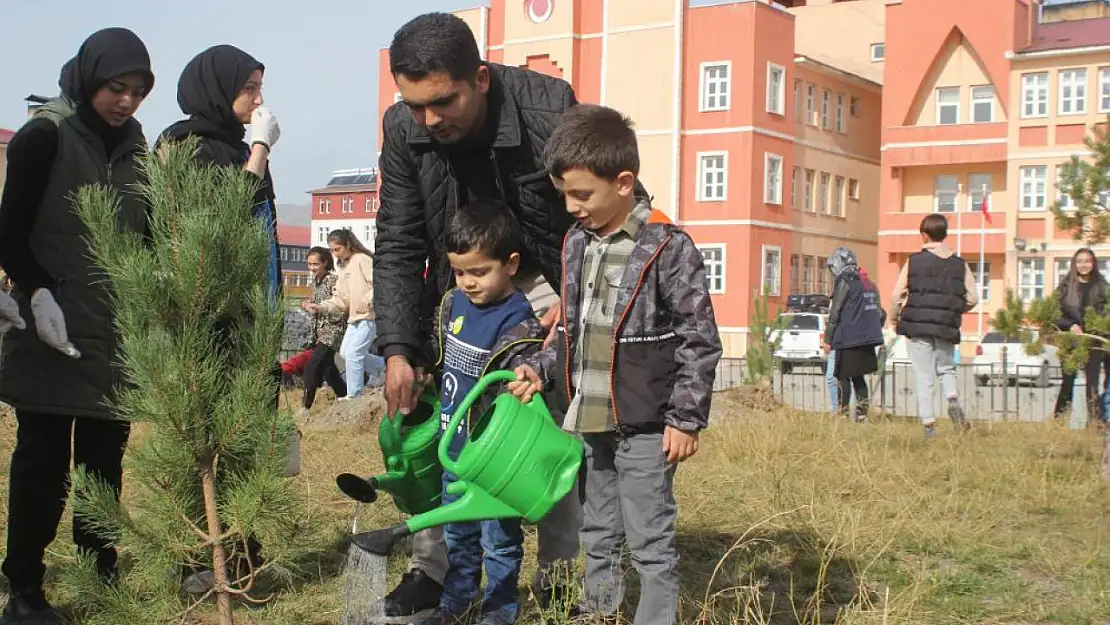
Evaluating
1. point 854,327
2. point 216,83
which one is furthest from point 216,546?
point 854,327

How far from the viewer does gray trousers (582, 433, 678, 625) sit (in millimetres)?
3348

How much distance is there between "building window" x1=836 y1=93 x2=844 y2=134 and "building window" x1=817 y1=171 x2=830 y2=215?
6.41 feet

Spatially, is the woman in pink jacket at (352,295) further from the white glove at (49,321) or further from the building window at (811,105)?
the building window at (811,105)

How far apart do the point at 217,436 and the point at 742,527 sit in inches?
110

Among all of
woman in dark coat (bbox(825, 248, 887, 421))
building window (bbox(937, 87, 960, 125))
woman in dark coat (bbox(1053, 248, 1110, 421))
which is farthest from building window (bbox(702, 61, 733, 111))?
woman in dark coat (bbox(825, 248, 887, 421))

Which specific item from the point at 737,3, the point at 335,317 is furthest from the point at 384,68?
the point at 335,317

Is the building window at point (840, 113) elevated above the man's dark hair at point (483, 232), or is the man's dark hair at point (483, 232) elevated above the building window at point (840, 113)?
the building window at point (840, 113)

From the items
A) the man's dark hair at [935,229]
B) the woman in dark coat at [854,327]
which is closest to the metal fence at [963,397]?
the woman in dark coat at [854,327]

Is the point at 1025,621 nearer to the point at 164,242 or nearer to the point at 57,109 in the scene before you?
the point at 164,242

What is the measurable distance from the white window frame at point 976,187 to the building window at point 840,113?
4742 millimetres

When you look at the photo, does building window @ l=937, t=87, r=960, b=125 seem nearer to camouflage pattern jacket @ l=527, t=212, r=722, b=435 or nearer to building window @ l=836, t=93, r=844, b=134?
building window @ l=836, t=93, r=844, b=134

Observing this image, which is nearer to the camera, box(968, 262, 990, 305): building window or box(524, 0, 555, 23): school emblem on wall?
box(968, 262, 990, 305): building window

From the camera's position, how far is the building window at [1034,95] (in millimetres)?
39094

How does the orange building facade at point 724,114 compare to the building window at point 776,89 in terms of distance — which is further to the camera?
the building window at point 776,89
